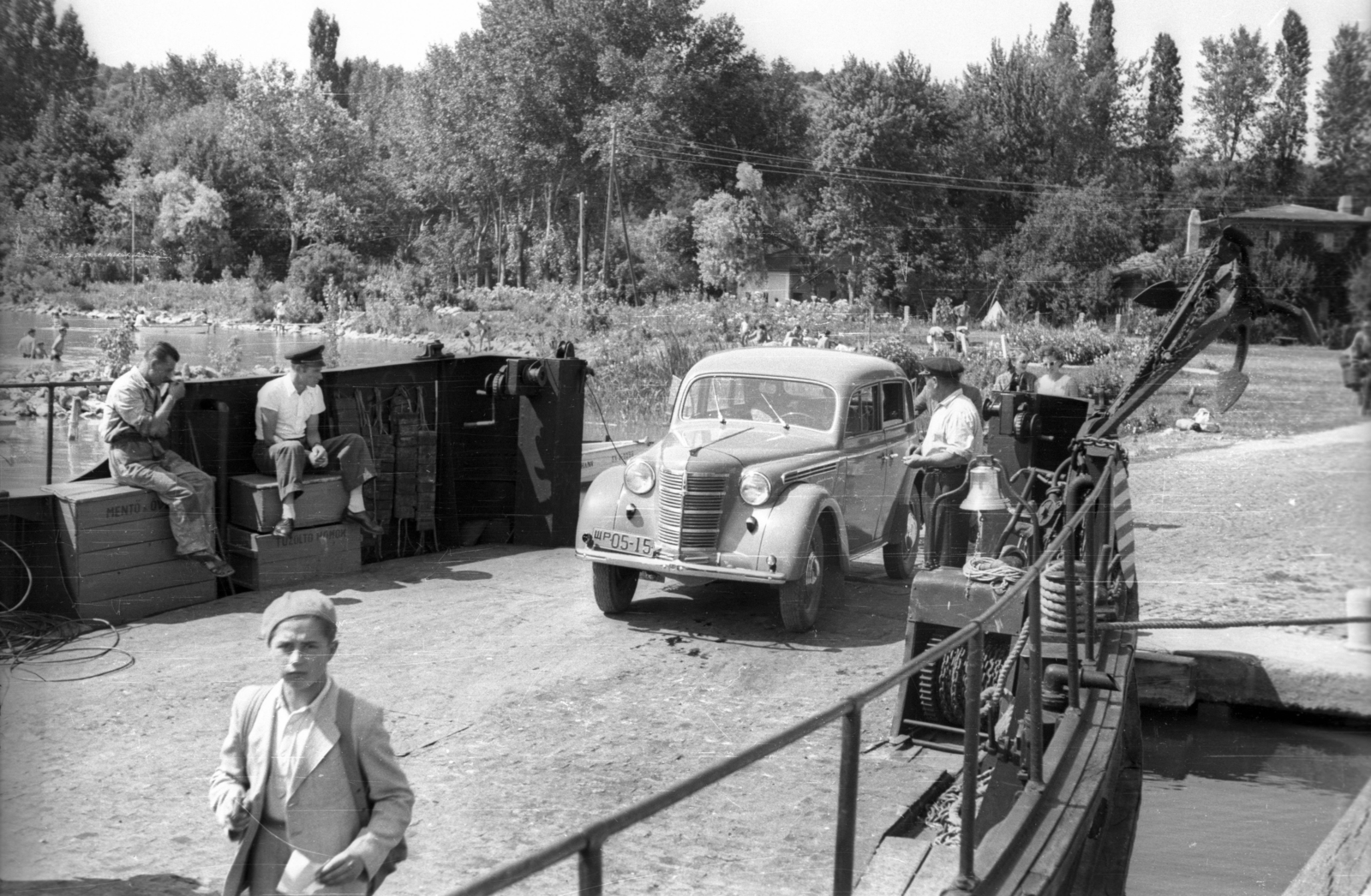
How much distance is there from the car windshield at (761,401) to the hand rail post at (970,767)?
13.4 ft

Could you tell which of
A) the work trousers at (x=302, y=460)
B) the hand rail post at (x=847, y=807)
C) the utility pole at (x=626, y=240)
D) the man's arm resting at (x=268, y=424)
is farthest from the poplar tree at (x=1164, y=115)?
the man's arm resting at (x=268, y=424)

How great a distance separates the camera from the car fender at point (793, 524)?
6145mm

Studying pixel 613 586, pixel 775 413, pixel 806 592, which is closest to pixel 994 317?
pixel 775 413

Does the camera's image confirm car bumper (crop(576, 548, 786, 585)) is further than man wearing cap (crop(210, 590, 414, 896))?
Yes

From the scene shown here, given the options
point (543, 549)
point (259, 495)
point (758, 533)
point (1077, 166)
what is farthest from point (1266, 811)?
point (259, 495)

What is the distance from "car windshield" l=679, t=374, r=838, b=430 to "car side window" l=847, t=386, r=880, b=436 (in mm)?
134

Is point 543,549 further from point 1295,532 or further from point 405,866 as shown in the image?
point 1295,532

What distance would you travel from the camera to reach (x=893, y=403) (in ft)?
25.6

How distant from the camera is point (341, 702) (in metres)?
2.34

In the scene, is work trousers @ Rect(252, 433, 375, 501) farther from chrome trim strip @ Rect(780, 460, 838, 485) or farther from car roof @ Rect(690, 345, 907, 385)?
chrome trim strip @ Rect(780, 460, 838, 485)

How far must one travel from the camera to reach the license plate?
632 centimetres

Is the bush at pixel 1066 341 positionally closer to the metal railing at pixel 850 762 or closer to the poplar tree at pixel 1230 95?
the poplar tree at pixel 1230 95

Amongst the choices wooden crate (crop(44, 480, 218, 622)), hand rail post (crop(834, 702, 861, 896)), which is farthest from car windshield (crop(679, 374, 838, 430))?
hand rail post (crop(834, 702, 861, 896))

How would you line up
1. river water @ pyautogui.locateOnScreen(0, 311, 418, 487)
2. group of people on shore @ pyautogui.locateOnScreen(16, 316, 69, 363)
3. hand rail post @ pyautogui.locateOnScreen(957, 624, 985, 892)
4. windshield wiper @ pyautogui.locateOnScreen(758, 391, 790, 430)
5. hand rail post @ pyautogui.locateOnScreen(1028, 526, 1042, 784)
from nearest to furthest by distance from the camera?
hand rail post @ pyautogui.locateOnScreen(957, 624, 985, 892), hand rail post @ pyautogui.locateOnScreen(1028, 526, 1042, 784), windshield wiper @ pyautogui.locateOnScreen(758, 391, 790, 430), river water @ pyautogui.locateOnScreen(0, 311, 418, 487), group of people on shore @ pyautogui.locateOnScreen(16, 316, 69, 363)
